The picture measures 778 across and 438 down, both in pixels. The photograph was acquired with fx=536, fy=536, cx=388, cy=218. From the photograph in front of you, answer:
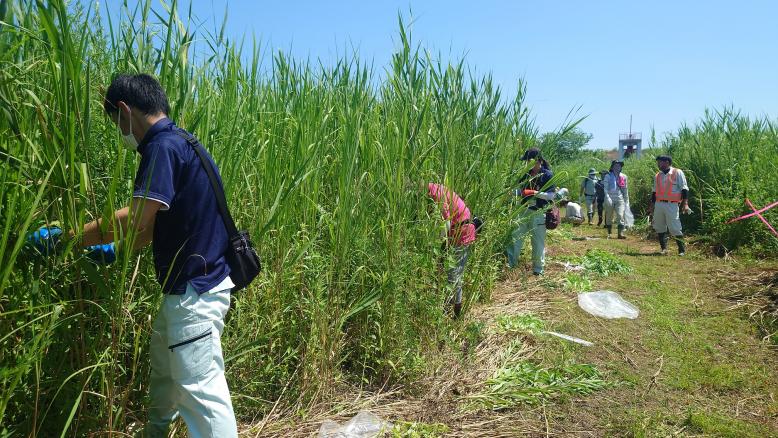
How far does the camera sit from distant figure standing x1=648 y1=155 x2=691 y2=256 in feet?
29.2

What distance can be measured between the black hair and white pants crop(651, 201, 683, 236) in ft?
29.4

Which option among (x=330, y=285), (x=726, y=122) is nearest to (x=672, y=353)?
(x=330, y=285)

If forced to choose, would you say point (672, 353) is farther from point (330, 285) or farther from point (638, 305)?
point (330, 285)

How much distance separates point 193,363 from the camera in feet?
6.66

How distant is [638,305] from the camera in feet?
19.0

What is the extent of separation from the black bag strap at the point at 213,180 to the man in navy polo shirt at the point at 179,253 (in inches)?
0.6

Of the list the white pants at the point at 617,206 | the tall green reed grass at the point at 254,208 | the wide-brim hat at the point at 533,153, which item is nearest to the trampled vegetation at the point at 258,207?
the tall green reed grass at the point at 254,208

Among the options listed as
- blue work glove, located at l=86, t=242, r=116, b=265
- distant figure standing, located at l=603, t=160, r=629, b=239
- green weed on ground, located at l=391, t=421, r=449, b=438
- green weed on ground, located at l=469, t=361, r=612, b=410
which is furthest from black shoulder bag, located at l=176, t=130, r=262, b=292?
distant figure standing, located at l=603, t=160, r=629, b=239

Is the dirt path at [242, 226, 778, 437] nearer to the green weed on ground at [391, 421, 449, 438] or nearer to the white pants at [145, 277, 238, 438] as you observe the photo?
the green weed on ground at [391, 421, 449, 438]

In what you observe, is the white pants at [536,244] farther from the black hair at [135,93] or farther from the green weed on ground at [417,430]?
the black hair at [135,93]

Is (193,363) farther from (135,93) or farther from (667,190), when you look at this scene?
(667,190)

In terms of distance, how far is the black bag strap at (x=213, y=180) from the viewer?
203cm

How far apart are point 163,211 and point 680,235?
8940 mm

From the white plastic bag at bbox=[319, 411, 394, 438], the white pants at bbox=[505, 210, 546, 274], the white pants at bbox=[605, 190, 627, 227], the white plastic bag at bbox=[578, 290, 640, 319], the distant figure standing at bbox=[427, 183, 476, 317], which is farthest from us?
the white pants at bbox=[605, 190, 627, 227]
